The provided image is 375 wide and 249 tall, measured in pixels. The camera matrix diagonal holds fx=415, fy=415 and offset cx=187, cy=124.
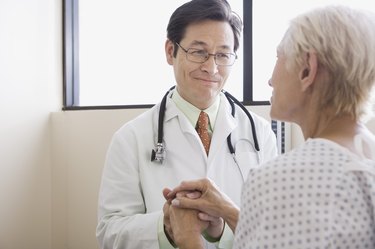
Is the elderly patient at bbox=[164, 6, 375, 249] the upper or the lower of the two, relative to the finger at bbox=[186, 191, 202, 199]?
upper

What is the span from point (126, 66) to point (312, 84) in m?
2.02

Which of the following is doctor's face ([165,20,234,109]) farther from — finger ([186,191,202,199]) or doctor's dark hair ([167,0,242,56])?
finger ([186,191,202,199])

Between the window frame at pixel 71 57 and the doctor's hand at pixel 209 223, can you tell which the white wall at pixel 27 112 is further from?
the doctor's hand at pixel 209 223

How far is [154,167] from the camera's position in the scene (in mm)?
1373

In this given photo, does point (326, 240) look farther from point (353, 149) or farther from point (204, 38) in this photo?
point (204, 38)

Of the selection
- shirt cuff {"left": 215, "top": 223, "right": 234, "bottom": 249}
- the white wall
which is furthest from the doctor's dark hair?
the white wall

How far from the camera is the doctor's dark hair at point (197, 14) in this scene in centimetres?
142

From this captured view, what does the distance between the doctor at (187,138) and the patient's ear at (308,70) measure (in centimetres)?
62

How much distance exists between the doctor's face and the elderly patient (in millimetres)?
539

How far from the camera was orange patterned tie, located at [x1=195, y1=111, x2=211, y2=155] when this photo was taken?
144 centimetres

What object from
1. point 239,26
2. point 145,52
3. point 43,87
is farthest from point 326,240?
point 43,87

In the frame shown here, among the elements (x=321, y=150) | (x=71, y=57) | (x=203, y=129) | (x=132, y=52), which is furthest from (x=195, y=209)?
(x=71, y=57)

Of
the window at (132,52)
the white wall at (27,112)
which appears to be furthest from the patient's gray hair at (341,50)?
the white wall at (27,112)

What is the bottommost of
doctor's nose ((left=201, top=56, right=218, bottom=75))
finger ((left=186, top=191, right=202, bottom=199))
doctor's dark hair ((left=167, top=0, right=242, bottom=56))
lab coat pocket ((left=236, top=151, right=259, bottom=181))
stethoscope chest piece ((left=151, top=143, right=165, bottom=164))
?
finger ((left=186, top=191, right=202, bottom=199))
